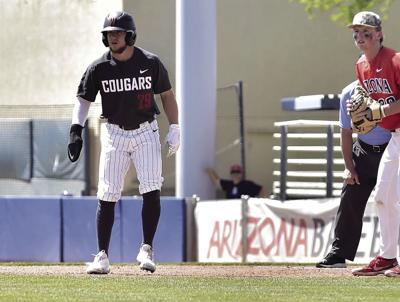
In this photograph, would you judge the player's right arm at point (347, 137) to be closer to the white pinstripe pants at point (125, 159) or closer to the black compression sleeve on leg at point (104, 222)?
the white pinstripe pants at point (125, 159)

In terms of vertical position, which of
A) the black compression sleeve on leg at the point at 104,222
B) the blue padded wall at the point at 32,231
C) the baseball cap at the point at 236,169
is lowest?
the blue padded wall at the point at 32,231

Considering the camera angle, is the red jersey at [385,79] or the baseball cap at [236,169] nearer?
the red jersey at [385,79]

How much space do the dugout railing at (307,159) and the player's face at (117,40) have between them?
9.06 meters

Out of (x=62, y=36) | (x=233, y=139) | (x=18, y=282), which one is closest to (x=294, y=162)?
(x=233, y=139)

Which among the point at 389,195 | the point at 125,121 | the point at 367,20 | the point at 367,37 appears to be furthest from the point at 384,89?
the point at 125,121

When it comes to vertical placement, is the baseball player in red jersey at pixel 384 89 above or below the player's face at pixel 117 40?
below

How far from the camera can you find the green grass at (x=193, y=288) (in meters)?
8.02

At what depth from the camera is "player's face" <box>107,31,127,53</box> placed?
9609 mm

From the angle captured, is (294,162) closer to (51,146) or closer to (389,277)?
(51,146)

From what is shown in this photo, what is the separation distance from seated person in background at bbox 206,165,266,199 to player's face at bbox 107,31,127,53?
958 centimetres

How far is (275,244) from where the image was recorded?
16406mm

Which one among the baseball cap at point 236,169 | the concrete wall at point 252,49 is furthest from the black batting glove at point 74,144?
the concrete wall at point 252,49

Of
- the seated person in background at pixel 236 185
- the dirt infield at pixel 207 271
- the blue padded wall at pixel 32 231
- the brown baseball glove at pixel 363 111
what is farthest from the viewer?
the seated person in background at pixel 236 185

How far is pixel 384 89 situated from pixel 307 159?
10891 millimetres
